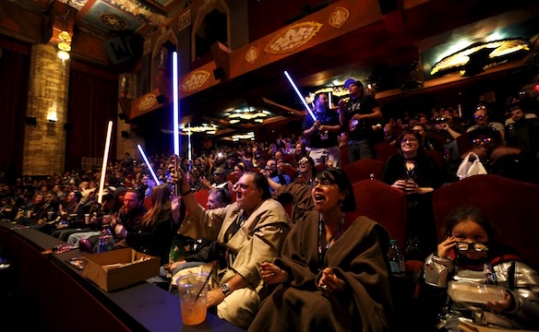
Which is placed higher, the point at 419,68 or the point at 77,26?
the point at 77,26

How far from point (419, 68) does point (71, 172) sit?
37.3 ft

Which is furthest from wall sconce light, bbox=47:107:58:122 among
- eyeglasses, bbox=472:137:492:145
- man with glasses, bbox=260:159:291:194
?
eyeglasses, bbox=472:137:492:145

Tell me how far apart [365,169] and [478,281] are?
1535 millimetres

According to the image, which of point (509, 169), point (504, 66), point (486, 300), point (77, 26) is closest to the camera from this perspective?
point (486, 300)

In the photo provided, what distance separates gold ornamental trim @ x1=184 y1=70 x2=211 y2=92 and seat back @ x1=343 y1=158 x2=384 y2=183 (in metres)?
5.69

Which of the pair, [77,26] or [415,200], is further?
[77,26]

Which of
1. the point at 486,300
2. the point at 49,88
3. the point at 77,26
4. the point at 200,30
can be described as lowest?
the point at 486,300

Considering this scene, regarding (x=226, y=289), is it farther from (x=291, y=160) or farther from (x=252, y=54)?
(x=252, y=54)

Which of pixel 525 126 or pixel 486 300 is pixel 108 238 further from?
pixel 525 126

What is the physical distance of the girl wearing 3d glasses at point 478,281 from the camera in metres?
0.84

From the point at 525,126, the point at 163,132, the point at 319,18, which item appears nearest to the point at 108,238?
the point at 525,126

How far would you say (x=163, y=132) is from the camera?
35.7 feet

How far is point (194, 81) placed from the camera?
739 centimetres

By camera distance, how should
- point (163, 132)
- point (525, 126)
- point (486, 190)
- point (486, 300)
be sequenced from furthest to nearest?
point (163, 132), point (525, 126), point (486, 190), point (486, 300)
